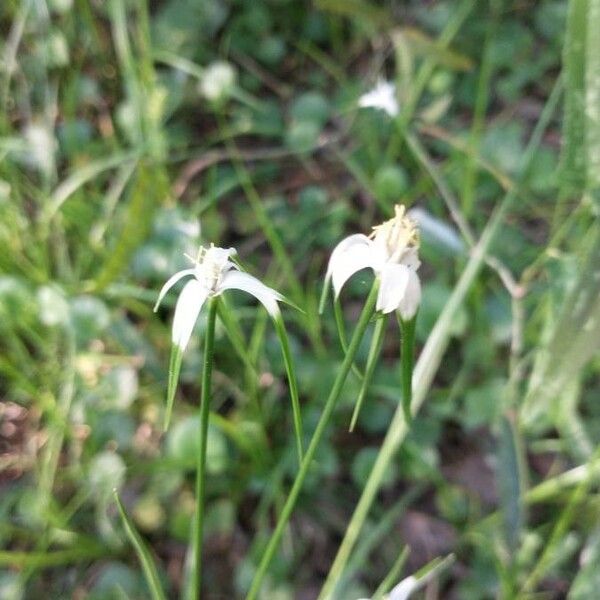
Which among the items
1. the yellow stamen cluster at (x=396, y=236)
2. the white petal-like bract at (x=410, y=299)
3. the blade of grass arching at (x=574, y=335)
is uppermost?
the blade of grass arching at (x=574, y=335)

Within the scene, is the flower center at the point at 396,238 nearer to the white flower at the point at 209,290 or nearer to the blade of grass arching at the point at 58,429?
the white flower at the point at 209,290

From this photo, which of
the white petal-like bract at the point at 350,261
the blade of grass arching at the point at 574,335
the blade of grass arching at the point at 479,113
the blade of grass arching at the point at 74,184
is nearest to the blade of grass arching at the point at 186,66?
the blade of grass arching at the point at 74,184

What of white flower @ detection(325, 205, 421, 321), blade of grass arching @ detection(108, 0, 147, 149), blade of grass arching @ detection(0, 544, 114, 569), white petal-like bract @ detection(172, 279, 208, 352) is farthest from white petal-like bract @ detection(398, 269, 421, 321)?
blade of grass arching @ detection(108, 0, 147, 149)

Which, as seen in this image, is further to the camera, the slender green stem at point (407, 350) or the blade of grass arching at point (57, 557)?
the blade of grass arching at point (57, 557)

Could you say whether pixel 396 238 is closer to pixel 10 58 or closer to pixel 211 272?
pixel 211 272

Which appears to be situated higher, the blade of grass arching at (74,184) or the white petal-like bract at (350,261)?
the blade of grass arching at (74,184)

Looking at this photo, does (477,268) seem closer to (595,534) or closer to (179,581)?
(595,534)

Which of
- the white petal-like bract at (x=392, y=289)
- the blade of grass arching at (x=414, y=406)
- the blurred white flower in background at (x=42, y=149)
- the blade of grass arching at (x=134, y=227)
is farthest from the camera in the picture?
Result: the blurred white flower in background at (x=42, y=149)
